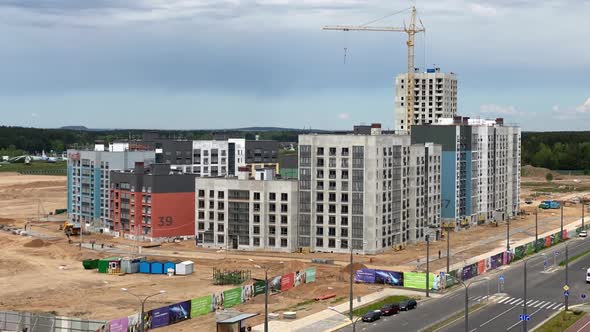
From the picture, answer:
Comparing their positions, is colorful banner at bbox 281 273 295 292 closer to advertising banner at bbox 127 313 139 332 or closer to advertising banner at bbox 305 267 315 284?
advertising banner at bbox 305 267 315 284

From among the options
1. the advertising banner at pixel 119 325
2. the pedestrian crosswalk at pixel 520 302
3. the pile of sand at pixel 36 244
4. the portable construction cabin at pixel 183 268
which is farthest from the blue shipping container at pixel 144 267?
the pedestrian crosswalk at pixel 520 302

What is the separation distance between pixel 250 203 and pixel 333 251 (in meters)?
20.0

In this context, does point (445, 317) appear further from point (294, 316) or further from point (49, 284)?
point (49, 284)

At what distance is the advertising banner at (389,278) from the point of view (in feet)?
414

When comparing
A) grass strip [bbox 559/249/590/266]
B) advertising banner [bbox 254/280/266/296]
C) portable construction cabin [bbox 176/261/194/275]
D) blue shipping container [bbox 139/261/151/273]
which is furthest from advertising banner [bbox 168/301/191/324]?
grass strip [bbox 559/249/590/266]

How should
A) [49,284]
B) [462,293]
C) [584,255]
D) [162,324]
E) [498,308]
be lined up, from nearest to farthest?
[162,324], [498,308], [462,293], [49,284], [584,255]

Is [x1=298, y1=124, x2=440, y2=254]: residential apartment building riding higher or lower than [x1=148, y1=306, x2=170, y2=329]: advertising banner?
higher

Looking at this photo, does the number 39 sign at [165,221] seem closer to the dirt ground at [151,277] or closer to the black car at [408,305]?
the dirt ground at [151,277]

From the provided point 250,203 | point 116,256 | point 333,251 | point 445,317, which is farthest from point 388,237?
point 445,317

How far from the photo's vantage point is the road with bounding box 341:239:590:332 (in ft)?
321

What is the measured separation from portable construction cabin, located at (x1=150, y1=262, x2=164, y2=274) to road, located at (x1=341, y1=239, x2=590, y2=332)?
170ft

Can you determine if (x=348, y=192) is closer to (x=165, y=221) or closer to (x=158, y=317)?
(x=165, y=221)

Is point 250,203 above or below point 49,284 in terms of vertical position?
above

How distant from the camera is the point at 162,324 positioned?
9850 cm
